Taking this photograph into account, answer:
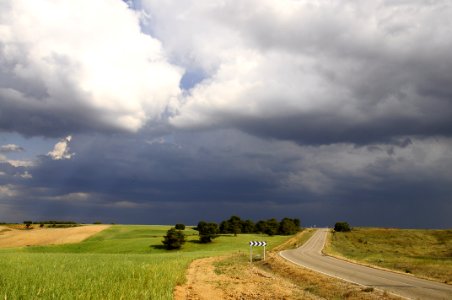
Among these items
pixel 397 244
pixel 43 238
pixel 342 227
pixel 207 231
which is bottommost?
pixel 43 238

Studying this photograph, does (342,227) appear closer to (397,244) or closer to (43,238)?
(397,244)

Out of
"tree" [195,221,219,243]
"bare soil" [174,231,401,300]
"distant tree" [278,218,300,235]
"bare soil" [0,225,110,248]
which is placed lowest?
"bare soil" [174,231,401,300]

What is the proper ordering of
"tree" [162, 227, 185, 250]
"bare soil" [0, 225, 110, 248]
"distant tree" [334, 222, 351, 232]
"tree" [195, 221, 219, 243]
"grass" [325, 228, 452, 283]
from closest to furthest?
"grass" [325, 228, 452, 283], "tree" [162, 227, 185, 250], "tree" [195, 221, 219, 243], "bare soil" [0, 225, 110, 248], "distant tree" [334, 222, 351, 232]

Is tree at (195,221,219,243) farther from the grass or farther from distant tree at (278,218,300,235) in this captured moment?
distant tree at (278,218,300,235)

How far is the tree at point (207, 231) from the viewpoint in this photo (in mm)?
100919

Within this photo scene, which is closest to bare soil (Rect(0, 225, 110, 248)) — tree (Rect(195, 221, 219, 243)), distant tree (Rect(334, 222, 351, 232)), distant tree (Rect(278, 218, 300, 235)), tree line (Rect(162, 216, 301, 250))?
tree line (Rect(162, 216, 301, 250))

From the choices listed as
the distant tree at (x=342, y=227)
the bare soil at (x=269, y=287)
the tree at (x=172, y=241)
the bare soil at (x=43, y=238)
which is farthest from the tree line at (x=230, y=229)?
the bare soil at (x=269, y=287)

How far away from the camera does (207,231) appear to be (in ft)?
341

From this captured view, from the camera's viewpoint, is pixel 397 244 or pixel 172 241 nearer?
pixel 172 241

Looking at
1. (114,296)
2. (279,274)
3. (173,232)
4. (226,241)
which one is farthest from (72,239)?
(114,296)

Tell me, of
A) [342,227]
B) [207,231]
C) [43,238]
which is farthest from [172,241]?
[342,227]

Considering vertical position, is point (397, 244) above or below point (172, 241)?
above

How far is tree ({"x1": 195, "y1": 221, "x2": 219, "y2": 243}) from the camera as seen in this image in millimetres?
100919

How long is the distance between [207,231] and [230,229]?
3143 cm
